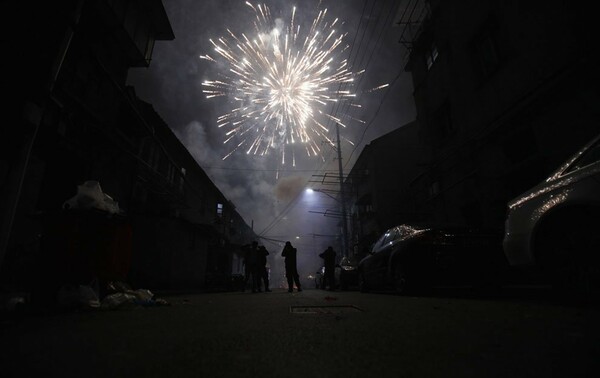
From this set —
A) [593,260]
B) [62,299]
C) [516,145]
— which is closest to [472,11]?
[516,145]

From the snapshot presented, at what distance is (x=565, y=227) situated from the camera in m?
3.50

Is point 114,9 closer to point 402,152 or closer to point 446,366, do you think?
point 446,366

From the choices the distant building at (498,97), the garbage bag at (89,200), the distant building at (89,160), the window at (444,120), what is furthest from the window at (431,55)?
the garbage bag at (89,200)

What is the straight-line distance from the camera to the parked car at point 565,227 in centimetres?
324

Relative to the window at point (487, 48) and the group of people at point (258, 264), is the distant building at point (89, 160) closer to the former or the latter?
the group of people at point (258, 264)

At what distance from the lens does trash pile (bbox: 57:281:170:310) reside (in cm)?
355

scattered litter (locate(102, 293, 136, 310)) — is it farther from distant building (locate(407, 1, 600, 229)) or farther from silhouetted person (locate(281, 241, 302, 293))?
distant building (locate(407, 1, 600, 229))

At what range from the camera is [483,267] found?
5367mm

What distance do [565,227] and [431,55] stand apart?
15319mm

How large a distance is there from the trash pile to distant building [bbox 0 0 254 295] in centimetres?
15

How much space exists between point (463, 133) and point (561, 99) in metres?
4.51

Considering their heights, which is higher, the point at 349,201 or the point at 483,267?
the point at 349,201

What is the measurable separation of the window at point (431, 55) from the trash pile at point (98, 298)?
16.6 metres

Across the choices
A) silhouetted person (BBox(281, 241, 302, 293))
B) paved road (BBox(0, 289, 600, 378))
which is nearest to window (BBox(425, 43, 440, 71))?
silhouetted person (BBox(281, 241, 302, 293))
